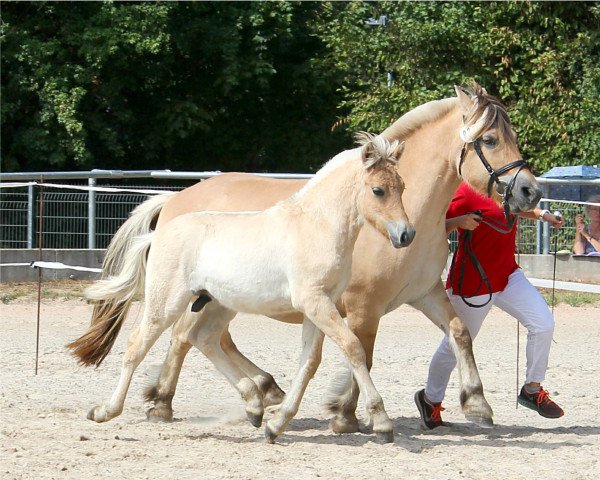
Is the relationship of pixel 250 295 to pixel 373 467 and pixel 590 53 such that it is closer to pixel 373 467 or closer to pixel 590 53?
pixel 373 467

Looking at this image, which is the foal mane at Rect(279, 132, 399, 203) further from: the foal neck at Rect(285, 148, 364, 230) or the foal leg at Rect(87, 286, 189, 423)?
the foal leg at Rect(87, 286, 189, 423)

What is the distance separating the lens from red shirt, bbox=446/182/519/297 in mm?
6277

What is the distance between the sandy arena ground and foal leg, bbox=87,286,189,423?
0.15m

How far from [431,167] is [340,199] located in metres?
0.74

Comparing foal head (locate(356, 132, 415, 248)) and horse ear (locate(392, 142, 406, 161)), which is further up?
horse ear (locate(392, 142, 406, 161))

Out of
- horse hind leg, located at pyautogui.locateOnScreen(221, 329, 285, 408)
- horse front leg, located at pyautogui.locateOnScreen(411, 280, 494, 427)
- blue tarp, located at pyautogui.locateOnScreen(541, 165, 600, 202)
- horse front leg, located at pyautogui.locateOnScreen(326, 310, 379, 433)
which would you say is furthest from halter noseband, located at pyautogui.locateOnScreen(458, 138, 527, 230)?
blue tarp, located at pyautogui.locateOnScreen(541, 165, 600, 202)

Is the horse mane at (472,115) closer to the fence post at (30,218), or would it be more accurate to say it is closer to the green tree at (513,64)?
the fence post at (30,218)

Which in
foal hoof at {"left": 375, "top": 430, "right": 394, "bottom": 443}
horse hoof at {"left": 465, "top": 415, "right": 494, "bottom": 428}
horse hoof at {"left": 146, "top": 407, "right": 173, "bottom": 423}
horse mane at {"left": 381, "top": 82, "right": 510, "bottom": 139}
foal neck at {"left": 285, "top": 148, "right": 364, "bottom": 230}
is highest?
horse mane at {"left": 381, "top": 82, "right": 510, "bottom": 139}

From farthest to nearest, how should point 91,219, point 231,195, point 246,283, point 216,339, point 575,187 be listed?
1. point 575,187
2. point 91,219
3. point 231,195
4. point 216,339
5. point 246,283

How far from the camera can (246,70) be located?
64.3ft

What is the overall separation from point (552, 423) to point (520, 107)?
10.9 metres

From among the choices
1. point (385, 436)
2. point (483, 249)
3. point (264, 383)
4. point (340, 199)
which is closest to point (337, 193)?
point (340, 199)

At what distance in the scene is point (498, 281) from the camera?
627 centimetres

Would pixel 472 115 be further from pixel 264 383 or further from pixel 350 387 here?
pixel 264 383
